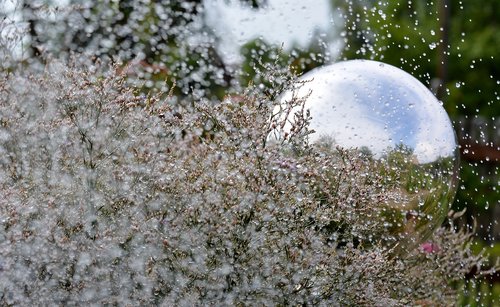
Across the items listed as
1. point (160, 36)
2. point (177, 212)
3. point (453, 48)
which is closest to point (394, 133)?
point (177, 212)

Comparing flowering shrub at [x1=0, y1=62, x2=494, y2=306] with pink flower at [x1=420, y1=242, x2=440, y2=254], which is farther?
pink flower at [x1=420, y1=242, x2=440, y2=254]

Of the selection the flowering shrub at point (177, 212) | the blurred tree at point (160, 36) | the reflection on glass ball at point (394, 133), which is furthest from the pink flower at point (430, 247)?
the blurred tree at point (160, 36)

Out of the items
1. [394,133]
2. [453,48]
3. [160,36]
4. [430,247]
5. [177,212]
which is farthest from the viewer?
Result: [453,48]

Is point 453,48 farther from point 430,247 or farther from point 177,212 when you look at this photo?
point 177,212

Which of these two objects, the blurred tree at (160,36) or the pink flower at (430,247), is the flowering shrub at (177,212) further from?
the blurred tree at (160,36)

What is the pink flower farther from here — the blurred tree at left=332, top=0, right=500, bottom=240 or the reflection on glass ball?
the blurred tree at left=332, top=0, right=500, bottom=240

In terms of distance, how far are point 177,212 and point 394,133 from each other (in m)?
0.85

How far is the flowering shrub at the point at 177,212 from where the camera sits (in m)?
2.36

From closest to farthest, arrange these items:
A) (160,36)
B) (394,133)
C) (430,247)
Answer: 1. (394,133)
2. (430,247)
3. (160,36)

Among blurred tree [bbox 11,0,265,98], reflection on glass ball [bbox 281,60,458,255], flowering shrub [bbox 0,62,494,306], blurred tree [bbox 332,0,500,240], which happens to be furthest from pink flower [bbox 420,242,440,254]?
blurred tree [bbox 332,0,500,240]

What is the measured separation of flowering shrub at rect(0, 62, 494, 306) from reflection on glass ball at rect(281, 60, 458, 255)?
0.21m

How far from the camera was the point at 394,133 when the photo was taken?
2.85 m

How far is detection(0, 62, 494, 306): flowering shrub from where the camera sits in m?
2.36

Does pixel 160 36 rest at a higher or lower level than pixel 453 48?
lower
